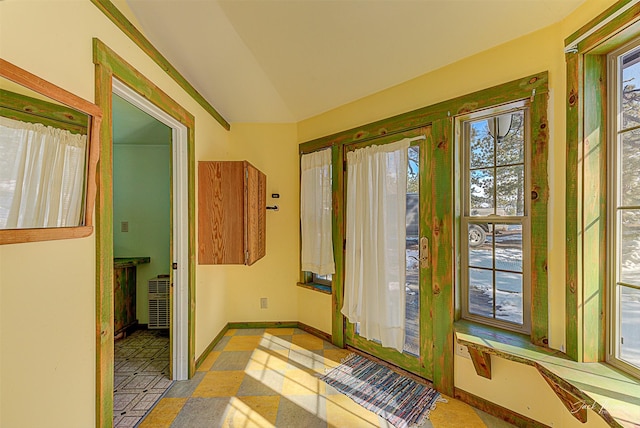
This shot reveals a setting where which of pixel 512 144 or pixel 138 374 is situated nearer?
pixel 512 144

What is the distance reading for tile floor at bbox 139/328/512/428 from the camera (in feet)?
5.61

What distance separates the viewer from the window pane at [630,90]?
1.32 metres

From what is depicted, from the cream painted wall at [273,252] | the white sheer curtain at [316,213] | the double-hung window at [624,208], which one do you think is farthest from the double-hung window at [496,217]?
the cream painted wall at [273,252]

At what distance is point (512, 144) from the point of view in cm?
179

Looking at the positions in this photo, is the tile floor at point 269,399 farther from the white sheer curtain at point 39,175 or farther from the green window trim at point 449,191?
the white sheer curtain at point 39,175

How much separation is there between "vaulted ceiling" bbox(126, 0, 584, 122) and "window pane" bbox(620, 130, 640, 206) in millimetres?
803

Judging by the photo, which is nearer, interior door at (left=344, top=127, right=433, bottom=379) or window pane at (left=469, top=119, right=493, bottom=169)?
window pane at (left=469, top=119, right=493, bottom=169)

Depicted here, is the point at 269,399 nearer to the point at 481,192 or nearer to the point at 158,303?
the point at 158,303

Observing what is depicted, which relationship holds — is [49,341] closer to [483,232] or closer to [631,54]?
[483,232]

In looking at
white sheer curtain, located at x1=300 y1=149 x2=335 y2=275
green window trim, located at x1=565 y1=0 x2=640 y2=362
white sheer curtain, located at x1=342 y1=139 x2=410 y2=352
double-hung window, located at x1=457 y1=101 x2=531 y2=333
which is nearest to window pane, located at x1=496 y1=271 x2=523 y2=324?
double-hung window, located at x1=457 y1=101 x2=531 y2=333

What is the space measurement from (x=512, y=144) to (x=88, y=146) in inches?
94.6

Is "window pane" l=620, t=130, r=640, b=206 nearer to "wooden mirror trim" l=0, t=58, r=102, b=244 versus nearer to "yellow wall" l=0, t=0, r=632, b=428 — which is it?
"yellow wall" l=0, t=0, r=632, b=428

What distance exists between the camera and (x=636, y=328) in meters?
1.32

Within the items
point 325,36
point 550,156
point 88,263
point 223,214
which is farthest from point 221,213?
point 550,156
